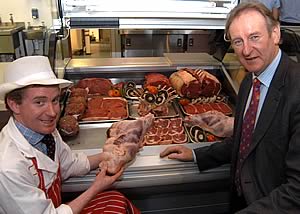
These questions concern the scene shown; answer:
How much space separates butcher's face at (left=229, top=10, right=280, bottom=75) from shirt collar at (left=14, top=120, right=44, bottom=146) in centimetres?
84

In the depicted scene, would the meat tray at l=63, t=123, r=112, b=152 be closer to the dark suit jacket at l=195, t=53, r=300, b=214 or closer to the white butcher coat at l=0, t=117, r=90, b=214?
the white butcher coat at l=0, t=117, r=90, b=214

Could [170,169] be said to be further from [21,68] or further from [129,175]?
[21,68]

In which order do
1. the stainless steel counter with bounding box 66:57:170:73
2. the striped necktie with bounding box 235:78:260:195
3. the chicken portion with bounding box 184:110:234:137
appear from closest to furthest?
the striped necktie with bounding box 235:78:260:195, the chicken portion with bounding box 184:110:234:137, the stainless steel counter with bounding box 66:57:170:73

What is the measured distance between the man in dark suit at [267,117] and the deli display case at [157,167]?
347 millimetres

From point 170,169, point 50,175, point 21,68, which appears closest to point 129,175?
point 170,169

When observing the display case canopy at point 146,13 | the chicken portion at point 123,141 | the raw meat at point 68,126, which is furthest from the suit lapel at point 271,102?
the raw meat at point 68,126

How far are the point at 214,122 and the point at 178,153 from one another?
34cm

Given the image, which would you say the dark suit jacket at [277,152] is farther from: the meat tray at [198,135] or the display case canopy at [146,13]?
the display case canopy at [146,13]

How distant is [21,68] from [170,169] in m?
0.82

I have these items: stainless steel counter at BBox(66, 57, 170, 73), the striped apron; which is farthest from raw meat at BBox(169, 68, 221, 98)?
the striped apron

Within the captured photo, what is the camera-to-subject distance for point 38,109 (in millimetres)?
1075

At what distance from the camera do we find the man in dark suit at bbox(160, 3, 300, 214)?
3.24 ft

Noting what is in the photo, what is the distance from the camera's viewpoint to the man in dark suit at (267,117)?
0.99 m

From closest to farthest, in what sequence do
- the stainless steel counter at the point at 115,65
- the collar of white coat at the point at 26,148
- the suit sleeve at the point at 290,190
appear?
the suit sleeve at the point at 290,190 < the collar of white coat at the point at 26,148 < the stainless steel counter at the point at 115,65
